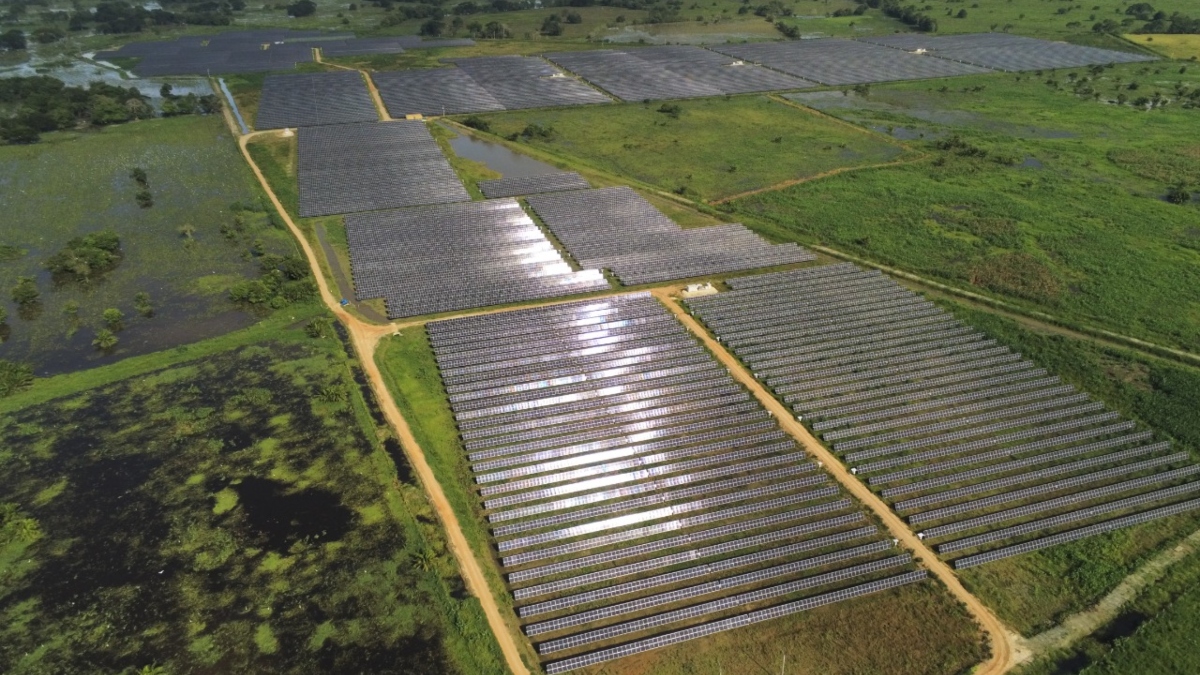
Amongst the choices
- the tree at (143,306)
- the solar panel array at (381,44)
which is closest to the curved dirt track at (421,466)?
the tree at (143,306)

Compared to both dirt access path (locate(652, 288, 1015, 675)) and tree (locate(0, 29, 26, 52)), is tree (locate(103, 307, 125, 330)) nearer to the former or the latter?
dirt access path (locate(652, 288, 1015, 675))

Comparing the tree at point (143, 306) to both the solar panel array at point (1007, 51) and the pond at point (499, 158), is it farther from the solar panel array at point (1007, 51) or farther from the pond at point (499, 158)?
the solar panel array at point (1007, 51)

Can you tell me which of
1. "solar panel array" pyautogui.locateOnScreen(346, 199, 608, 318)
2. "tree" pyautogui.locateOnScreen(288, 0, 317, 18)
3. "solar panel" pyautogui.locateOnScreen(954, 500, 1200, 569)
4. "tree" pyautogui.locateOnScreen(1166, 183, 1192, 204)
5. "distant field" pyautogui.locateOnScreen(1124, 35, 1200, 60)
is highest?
"tree" pyautogui.locateOnScreen(288, 0, 317, 18)

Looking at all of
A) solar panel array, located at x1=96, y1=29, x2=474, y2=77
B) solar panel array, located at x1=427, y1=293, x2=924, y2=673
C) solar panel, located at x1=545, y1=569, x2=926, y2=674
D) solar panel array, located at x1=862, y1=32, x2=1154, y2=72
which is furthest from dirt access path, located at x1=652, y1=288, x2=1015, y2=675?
solar panel array, located at x1=862, y1=32, x2=1154, y2=72

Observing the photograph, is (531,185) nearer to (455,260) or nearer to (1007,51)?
(455,260)

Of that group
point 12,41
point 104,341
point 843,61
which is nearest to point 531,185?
point 104,341

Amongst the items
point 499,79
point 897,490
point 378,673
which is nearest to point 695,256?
point 897,490
